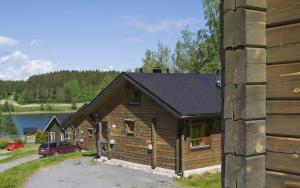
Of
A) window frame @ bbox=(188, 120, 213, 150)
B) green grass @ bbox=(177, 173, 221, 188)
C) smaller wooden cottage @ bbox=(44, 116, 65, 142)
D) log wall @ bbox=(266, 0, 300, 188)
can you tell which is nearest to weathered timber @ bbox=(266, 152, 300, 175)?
log wall @ bbox=(266, 0, 300, 188)

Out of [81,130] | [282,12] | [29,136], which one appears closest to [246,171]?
[282,12]

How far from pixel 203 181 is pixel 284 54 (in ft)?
58.0

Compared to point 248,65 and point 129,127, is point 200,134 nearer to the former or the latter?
point 129,127

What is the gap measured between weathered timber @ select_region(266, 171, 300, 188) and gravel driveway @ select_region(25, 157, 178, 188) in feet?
55.3

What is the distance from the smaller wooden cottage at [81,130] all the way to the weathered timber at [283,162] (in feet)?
123

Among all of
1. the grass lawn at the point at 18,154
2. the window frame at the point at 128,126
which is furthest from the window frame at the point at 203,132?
the grass lawn at the point at 18,154

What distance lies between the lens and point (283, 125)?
3.37 metres

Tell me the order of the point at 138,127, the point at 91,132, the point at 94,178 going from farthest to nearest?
1. the point at 91,132
2. the point at 138,127
3. the point at 94,178

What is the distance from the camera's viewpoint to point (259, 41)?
136 inches

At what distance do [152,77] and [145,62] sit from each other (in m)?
38.2

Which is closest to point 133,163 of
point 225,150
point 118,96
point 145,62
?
point 118,96

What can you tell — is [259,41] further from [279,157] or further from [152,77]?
[152,77]

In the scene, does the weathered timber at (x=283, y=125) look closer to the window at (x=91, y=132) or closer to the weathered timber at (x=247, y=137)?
the weathered timber at (x=247, y=137)

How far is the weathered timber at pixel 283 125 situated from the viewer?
130 inches
